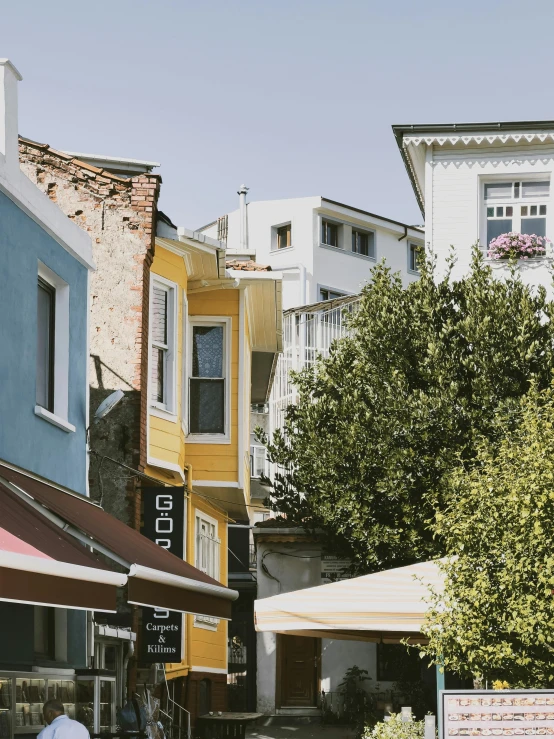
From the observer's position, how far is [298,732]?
24500 millimetres

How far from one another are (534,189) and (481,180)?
3.78ft

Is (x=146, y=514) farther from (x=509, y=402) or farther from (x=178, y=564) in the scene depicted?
(x=509, y=402)

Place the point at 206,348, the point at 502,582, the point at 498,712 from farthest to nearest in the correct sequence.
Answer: the point at 206,348, the point at 502,582, the point at 498,712

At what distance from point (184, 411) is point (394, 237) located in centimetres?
3944

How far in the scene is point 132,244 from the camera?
1755cm

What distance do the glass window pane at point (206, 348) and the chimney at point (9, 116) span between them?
27.8 ft

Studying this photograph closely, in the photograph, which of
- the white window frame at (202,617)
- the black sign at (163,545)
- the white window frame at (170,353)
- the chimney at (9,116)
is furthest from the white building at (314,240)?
the chimney at (9,116)

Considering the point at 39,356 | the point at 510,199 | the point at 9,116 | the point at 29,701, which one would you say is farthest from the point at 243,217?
the point at 29,701

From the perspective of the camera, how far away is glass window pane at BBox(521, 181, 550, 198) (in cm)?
2541

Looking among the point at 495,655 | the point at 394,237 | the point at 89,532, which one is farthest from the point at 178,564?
the point at 394,237

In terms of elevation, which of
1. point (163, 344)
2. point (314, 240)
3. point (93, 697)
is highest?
point (314, 240)

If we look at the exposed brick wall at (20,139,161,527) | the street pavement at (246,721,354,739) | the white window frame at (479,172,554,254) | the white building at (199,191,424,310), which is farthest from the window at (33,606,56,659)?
the white building at (199,191,424,310)

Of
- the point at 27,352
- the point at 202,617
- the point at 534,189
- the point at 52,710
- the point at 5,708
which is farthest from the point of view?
the point at 534,189

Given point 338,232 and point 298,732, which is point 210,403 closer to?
point 298,732
